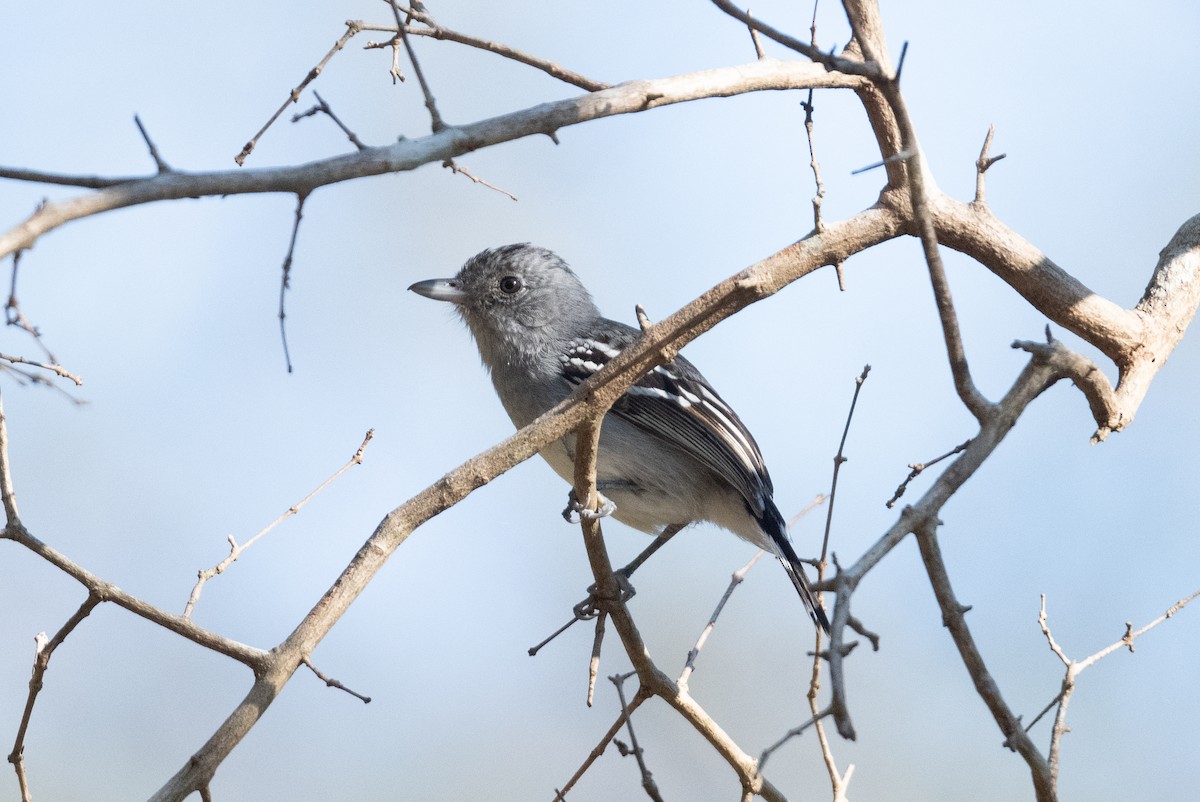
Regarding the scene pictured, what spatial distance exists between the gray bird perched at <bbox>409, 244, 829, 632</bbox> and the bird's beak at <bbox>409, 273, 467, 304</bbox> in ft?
0.54

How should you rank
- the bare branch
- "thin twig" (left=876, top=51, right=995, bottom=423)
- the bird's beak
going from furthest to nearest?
the bird's beak → "thin twig" (left=876, top=51, right=995, bottom=423) → the bare branch

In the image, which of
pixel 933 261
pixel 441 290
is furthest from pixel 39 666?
pixel 441 290

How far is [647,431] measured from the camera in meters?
4.95

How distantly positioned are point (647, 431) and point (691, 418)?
211 mm

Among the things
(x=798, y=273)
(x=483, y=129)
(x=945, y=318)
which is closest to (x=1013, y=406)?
(x=945, y=318)

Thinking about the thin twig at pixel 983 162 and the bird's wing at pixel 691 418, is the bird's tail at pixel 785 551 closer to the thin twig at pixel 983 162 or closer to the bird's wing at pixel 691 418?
the bird's wing at pixel 691 418

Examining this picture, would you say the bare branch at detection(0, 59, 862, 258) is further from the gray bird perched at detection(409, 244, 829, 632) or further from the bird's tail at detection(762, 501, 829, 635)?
the bird's tail at detection(762, 501, 829, 635)

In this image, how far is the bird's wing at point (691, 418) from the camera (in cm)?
482

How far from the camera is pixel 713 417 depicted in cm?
491

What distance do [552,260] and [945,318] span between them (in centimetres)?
341

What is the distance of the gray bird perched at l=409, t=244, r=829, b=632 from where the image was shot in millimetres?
4828

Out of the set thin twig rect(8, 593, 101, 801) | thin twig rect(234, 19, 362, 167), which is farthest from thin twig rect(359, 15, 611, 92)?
thin twig rect(8, 593, 101, 801)

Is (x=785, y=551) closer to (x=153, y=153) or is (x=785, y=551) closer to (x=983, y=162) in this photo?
(x=983, y=162)

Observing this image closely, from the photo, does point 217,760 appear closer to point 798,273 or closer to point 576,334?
point 798,273
